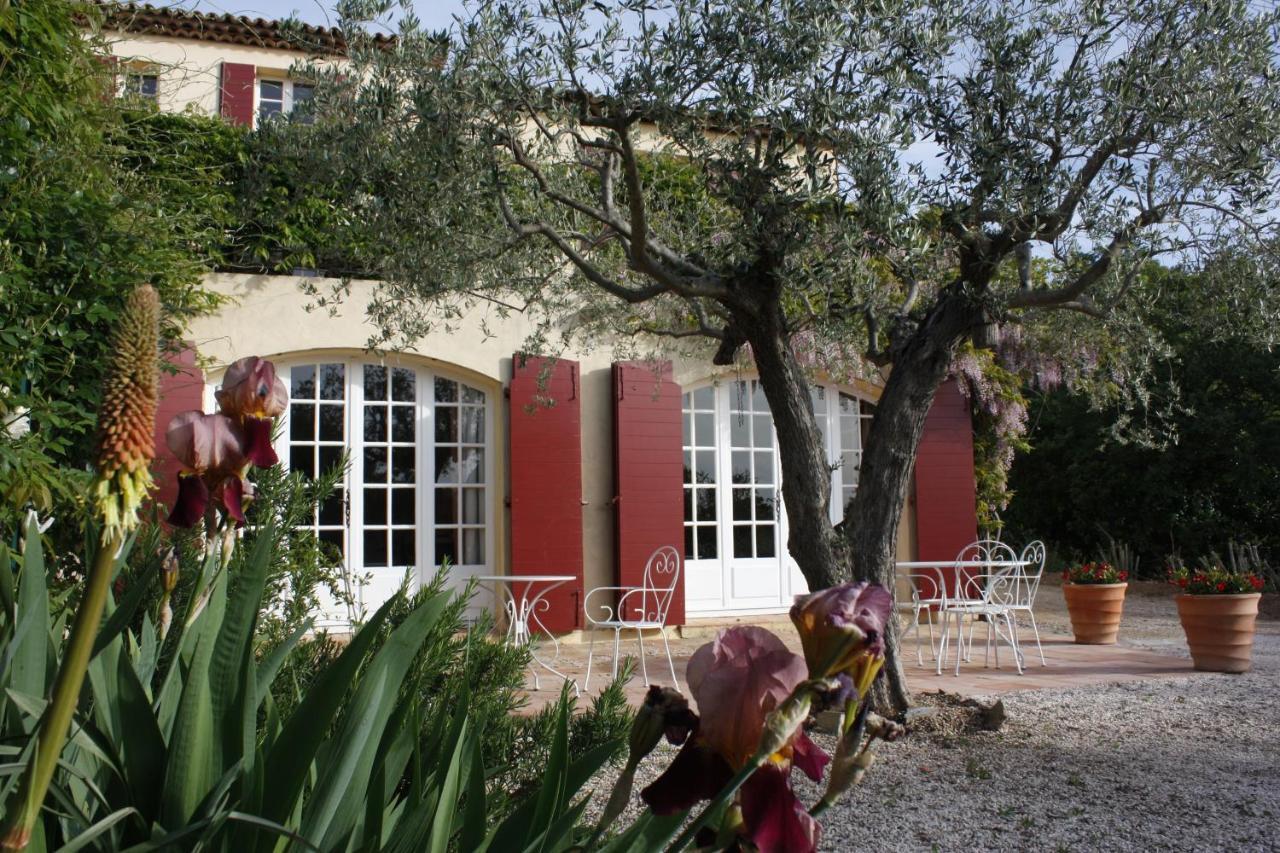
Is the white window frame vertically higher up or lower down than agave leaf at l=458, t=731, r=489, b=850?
higher up

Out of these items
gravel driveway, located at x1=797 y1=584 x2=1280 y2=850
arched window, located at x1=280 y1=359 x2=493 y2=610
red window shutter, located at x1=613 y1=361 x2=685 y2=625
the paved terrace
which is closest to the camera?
gravel driveway, located at x1=797 y1=584 x2=1280 y2=850

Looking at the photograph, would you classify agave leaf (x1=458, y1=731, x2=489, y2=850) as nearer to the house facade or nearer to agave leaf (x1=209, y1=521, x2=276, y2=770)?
agave leaf (x1=209, y1=521, x2=276, y2=770)

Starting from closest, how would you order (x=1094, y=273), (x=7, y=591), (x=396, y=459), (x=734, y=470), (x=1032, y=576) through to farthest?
(x=7, y=591) → (x=1094, y=273) → (x=1032, y=576) → (x=396, y=459) → (x=734, y=470)

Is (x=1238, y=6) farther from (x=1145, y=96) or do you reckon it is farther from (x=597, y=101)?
(x=597, y=101)

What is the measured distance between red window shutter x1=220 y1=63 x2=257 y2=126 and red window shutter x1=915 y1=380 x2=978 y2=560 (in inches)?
247

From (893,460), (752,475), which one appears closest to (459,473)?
(752,475)

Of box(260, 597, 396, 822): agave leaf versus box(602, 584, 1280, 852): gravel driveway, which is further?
box(602, 584, 1280, 852): gravel driveway

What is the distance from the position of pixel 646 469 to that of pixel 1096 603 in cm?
349

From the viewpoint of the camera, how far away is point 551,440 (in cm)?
727

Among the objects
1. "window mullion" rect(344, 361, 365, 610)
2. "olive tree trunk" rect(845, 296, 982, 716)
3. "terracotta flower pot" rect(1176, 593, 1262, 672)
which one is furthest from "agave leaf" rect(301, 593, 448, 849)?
"terracotta flower pot" rect(1176, 593, 1262, 672)

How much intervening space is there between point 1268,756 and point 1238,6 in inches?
116

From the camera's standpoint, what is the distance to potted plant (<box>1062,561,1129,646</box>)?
293 inches

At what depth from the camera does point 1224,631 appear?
6176 millimetres

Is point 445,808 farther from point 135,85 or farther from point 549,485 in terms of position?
point 135,85
